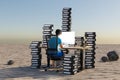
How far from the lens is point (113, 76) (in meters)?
14.1

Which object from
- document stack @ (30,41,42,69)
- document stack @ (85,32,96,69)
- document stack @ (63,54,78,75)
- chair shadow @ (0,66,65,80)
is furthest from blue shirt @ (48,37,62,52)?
document stack @ (85,32,96,69)

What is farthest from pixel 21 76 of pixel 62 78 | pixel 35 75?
pixel 62 78

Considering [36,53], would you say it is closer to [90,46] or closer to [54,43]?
[54,43]

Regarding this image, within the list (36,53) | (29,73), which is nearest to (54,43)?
(29,73)

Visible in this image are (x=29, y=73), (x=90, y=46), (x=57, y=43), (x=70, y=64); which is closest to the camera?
(x=70, y=64)

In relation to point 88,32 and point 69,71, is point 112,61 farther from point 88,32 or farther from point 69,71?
point 69,71

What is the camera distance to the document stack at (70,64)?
14359 mm

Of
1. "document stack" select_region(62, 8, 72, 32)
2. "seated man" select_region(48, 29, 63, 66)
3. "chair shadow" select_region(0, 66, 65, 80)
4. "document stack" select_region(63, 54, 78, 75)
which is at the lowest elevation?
"chair shadow" select_region(0, 66, 65, 80)

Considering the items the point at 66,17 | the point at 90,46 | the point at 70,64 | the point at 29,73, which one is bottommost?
the point at 29,73

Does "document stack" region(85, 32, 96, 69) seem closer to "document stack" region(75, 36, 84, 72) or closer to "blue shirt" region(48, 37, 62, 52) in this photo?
"document stack" region(75, 36, 84, 72)

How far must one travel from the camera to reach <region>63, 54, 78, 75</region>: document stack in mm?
14359

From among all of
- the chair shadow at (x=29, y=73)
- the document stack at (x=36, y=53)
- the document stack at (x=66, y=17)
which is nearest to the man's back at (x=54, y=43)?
the chair shadow at (x=29, y=73)

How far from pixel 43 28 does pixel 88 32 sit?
206cm

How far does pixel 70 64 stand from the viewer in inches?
567
